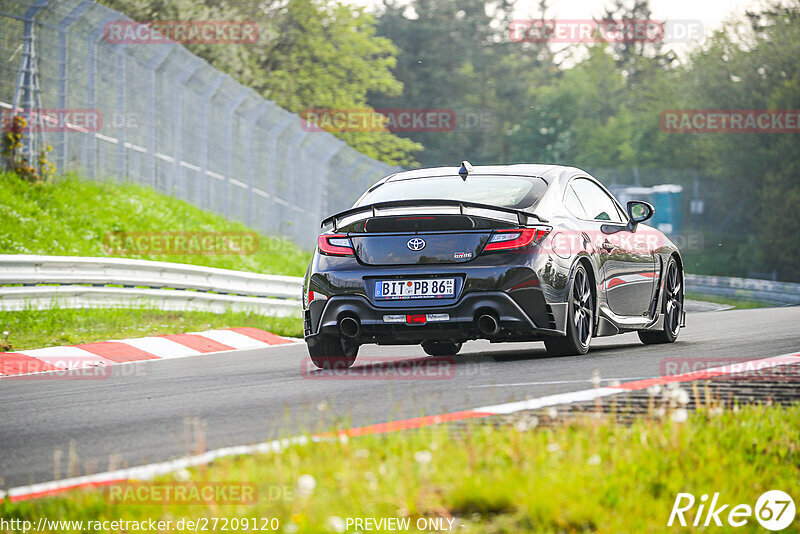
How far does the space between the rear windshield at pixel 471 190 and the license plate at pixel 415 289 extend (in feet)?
2.30

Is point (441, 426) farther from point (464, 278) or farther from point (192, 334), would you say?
point (192, 334)

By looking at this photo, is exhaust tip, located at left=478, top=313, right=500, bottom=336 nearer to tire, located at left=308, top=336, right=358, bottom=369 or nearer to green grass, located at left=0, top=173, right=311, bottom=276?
tire, located at left=308, top=336, right=358, bottom=369

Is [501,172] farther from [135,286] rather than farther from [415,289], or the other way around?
[135,286]

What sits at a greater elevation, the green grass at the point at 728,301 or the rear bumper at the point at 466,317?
the rear bumper at the point at 466,317

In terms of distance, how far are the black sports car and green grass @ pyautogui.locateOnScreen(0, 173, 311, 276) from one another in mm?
9103

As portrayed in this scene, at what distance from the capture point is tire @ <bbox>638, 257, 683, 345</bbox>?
1143cm

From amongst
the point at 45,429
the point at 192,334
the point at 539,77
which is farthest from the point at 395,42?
the point at 45,429

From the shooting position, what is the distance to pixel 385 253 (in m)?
8.88

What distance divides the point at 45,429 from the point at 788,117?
56168 mm

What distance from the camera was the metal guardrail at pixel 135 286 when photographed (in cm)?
1331

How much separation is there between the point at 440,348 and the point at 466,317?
240cm

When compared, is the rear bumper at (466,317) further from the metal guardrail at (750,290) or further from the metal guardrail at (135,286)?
the metal guardrail at (750,290)

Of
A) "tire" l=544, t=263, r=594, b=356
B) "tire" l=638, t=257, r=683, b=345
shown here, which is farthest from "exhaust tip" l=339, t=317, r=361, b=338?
"tire" l=638, t=257, r=683, b=345

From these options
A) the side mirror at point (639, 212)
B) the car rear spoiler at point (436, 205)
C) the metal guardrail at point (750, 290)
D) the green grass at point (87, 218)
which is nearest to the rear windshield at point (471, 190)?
the car rear spoiler at point (436, 205)
